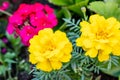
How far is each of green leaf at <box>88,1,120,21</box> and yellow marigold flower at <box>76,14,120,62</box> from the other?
0.41 m

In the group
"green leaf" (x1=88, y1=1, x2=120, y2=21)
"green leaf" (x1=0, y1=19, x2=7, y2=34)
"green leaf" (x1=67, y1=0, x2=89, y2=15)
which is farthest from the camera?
"green leaf" (x1=0, y1=19, x2=7, y2=34)

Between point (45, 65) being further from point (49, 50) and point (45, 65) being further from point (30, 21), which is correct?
point (30, 21)

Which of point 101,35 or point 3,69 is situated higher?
point 101,35

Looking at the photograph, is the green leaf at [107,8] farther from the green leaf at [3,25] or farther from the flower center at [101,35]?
the green leaf at [3,25]

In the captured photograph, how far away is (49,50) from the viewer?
5.40 ft

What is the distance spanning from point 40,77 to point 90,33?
0.40m

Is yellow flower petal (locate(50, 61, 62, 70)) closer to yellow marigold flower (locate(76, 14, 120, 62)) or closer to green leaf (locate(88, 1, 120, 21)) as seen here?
yellow marigold flower (locate(76, 14, 120, 62))

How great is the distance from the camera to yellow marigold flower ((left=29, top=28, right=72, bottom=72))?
63.3 inches

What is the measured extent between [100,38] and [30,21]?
66 centimetres

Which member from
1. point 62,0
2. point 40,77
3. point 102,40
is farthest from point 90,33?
point 62,0

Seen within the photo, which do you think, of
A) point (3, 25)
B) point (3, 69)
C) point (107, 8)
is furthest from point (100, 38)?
point (3, 25)

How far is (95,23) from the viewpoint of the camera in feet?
5.44

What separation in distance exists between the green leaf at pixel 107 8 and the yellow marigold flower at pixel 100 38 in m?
0.41

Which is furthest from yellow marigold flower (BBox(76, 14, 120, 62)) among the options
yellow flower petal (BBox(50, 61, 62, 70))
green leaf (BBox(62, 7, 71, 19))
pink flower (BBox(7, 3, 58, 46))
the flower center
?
green leaf (BBox(62, 7, 71, 19))
